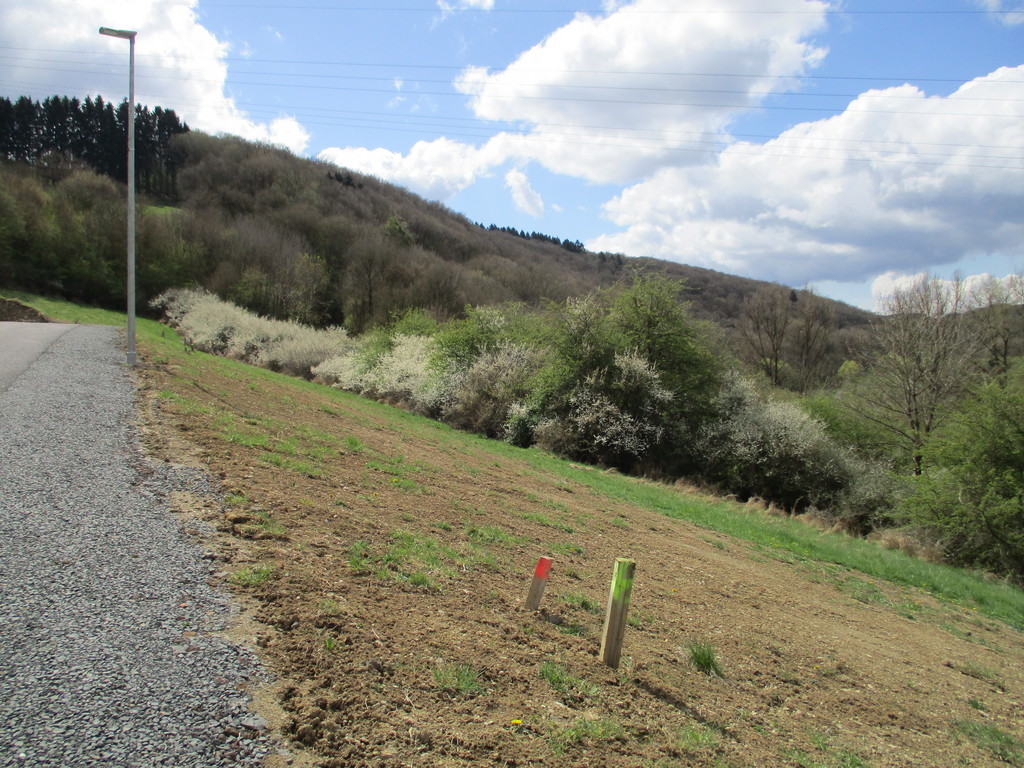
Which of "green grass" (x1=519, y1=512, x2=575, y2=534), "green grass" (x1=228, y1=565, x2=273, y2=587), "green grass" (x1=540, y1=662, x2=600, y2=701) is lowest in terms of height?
"green grass" (x1=519, y1=512, x2=575, y2=534)

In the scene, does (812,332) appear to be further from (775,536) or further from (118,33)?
(118,33)

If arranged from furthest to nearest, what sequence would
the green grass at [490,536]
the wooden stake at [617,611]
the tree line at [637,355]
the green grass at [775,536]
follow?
the tree line at [637,355] → the green grass at [775,536] → the green grass at [490,536] → the wooden stake at [617,611]

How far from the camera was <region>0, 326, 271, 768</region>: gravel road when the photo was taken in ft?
9.17

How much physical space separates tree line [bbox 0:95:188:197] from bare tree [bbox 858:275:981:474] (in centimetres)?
7216

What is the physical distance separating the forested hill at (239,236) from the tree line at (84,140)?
17cm

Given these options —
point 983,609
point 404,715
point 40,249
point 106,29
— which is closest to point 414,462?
point 404,715

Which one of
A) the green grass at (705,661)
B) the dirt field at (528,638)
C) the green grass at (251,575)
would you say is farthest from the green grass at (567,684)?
the green grass at (251,575)

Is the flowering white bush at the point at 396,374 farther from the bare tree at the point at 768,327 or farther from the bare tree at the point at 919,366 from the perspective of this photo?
the bare tree at the point at 768,327

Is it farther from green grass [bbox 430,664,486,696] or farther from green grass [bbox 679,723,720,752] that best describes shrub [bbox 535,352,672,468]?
green grass [bbox 430,664,486,696]

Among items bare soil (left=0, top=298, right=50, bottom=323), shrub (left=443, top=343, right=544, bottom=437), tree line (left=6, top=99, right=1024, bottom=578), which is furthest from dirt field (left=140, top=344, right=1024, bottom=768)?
bare soil (left=0, top=298, right=50, bottom=323)

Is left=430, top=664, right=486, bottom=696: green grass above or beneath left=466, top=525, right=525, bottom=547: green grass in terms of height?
above

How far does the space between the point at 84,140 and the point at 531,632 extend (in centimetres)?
9006

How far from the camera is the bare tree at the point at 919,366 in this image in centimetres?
2518

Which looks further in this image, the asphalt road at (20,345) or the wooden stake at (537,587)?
the asphalt road at (20,345)
